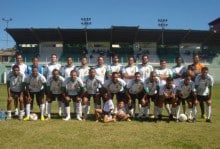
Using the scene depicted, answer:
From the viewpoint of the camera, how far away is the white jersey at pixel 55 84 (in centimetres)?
1105

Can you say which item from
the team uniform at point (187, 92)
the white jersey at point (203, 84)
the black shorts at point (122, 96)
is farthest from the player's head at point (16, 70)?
the white jersey at point (203, 84)

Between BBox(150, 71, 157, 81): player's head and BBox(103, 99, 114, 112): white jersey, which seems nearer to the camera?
BBox(103, 99, 114, 112): white jersey

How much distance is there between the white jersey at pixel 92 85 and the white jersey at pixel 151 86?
1459mm

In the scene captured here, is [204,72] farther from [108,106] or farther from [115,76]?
[108,106]

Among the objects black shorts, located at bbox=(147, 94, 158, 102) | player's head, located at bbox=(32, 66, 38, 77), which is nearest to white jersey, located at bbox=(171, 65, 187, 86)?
black shorts, located at bbox=(147, 94, 158, 102)

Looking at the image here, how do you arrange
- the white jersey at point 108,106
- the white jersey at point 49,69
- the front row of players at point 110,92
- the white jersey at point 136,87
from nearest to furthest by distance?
the white jersey at point 108,106
the front row of players at point 110,92
the white jersey at point 136,87
the white jersey at point 49,69

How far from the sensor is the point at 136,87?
11.2 m

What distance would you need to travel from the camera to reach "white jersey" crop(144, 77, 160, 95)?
10945 mm

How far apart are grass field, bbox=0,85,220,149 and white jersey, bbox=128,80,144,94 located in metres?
1.23

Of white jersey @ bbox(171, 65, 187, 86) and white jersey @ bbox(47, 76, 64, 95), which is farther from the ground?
white jersey @ bbox(171, 65, 187, 86)

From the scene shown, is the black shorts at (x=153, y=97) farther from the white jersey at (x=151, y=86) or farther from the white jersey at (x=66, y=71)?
the white jersey at (x=66, y=71)

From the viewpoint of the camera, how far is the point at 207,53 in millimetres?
47844

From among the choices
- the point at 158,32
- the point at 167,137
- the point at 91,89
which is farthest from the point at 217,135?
the point at 158,32

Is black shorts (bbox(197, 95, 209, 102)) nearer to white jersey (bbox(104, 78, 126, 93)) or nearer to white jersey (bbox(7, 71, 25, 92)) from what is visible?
white jersey (bbox(104, 78, 126, 93))
